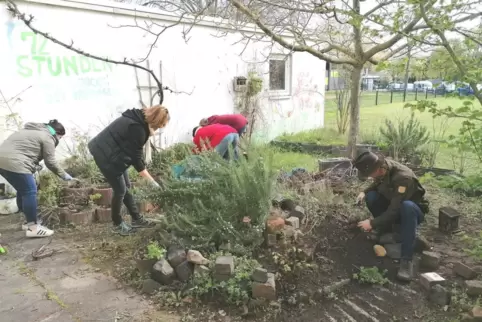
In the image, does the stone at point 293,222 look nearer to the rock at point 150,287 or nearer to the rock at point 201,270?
the rock at point 201,270

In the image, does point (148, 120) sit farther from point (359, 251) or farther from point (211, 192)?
point (359, 251)

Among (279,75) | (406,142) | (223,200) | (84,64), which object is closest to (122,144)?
(223,200)

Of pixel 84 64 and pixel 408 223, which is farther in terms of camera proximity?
pixel 84 64

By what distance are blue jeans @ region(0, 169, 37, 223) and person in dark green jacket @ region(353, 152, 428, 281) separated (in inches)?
139

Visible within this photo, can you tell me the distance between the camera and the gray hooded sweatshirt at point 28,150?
436cm

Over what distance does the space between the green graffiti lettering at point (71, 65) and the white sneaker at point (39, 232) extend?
263 cm

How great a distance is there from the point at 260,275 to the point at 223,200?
2.38 ft

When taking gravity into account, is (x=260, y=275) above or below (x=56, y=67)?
below

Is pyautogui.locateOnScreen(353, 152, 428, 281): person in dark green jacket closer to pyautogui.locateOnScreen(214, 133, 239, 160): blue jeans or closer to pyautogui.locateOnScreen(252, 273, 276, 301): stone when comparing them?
pyautogui.locateOnScreen(252, 273, 276, 301): stone

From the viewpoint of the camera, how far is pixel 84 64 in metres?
6.38

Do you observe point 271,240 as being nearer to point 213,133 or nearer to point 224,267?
point 224,267

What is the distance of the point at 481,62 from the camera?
11.3ft

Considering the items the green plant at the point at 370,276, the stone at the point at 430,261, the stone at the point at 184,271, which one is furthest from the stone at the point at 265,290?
the stone at the point at 430,261

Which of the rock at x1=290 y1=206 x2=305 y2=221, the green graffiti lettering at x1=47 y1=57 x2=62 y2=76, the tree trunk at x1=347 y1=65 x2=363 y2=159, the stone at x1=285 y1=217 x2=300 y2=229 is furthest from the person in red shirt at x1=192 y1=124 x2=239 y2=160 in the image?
the tree trunk at x1=347 y1=65 x2=363 y2=159
